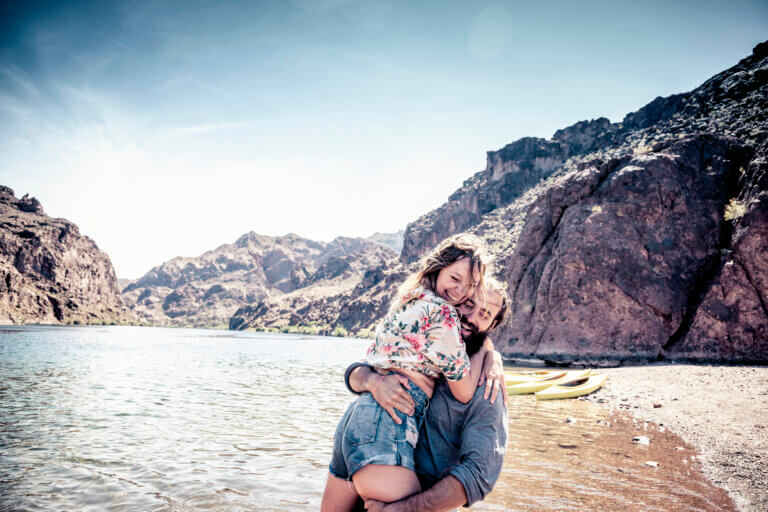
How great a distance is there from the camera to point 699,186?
1305 inches

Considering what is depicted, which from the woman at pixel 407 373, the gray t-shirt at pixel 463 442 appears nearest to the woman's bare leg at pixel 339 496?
the woman at pixel 407 373

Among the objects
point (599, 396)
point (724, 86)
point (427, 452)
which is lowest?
point (599, 396)

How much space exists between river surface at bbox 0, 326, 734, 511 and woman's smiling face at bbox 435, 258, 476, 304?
5.09m

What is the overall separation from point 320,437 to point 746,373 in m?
19.7

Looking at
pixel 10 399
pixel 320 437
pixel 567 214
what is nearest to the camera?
pixel 320 437

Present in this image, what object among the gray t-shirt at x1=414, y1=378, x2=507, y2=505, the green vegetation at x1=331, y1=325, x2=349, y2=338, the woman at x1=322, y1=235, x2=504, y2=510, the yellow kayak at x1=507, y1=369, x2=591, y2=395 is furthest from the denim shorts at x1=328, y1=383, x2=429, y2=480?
the green vegetation at x1=331, y1=325, x2=349, y2=338

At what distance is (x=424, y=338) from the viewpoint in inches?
111

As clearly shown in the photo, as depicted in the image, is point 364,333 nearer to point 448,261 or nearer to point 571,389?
point 571,389

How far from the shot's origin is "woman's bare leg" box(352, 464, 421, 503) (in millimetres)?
2576

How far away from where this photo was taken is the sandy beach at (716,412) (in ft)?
24.0

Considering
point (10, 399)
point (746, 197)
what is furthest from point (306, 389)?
point (746, 197)

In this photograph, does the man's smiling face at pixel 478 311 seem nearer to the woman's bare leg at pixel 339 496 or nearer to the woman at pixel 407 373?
the woman at pixel 407 373

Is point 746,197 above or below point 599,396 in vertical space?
above

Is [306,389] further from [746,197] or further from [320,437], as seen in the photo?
[746,197]
